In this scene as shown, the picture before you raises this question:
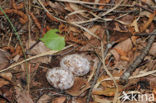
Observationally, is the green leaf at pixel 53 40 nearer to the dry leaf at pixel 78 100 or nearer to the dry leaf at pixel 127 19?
the dry leaf at pixel 78 100

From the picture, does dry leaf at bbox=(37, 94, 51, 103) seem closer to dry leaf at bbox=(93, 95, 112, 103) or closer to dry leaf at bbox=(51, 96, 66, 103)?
dry leaf at bbox=(51, 96, 66, 103)

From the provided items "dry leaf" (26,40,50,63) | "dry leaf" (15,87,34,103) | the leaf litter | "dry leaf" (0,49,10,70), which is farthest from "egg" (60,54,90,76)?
"dry leaf" (0,49,10,70)

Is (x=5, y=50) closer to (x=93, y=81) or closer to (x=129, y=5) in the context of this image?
(x=93, y=81)

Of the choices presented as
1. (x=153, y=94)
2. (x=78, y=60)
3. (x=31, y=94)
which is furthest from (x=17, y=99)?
(x=153, y=94)

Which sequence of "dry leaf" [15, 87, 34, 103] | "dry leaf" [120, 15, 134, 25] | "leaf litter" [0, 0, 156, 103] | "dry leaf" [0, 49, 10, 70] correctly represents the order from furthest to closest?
"dry leaf" [120, 15, 134, 25] < "dry leaf" [0, 49, 10, 70] < "leaf litter" [0, 0, 156, 103] < "dry leaf" [15, 87, 34, 103]

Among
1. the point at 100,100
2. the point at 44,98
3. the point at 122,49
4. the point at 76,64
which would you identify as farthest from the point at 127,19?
the point at 44,98

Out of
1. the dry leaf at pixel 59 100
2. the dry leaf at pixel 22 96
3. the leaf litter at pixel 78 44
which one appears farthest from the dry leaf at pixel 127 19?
the dry leaf at pixel 22 96

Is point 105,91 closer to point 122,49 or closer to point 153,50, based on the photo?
point 122,49
